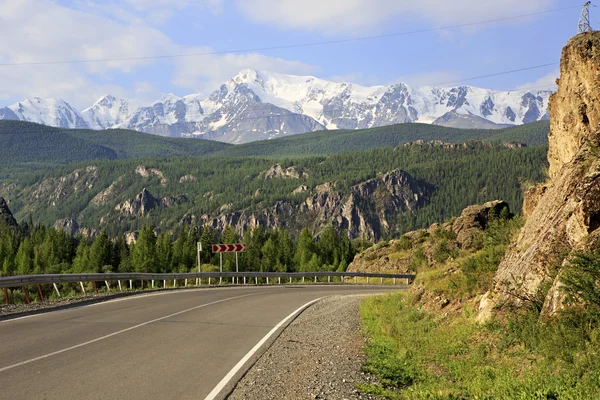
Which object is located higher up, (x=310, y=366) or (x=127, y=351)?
(x=127, y=351)

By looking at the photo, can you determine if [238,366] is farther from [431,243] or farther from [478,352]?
[431,243]

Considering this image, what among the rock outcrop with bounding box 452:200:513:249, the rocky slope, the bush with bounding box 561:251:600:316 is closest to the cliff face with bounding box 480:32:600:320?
the bush with bounding box 561:251:600:316

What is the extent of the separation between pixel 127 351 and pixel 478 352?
6.91m

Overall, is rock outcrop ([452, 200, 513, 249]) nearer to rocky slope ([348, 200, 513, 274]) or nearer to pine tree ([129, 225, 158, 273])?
rocky slope ([348, 200, 513, 274])

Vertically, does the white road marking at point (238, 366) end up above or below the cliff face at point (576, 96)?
below

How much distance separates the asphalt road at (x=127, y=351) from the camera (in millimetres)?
9191

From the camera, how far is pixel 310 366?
11.3m

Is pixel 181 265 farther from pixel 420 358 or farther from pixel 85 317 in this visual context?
pixel 420 358

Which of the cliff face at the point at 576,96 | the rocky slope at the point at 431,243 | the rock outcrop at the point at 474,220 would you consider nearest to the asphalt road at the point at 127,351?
the cliff face at the point at 576,96

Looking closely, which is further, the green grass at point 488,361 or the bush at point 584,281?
the bush at point 584,281

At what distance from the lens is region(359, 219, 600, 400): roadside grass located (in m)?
8.98

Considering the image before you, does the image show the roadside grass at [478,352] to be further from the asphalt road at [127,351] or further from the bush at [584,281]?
the asphalt road at [127,351]

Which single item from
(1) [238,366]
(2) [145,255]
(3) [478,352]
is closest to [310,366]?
(1) [238,366]

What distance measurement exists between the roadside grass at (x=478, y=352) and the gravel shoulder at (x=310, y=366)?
413 mm
